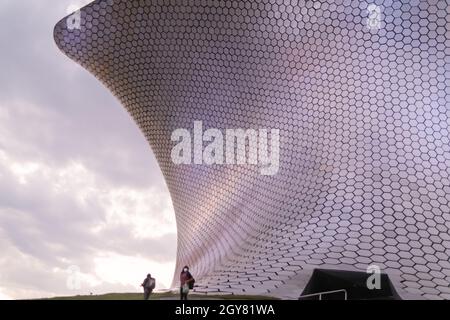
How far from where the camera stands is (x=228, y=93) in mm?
13531

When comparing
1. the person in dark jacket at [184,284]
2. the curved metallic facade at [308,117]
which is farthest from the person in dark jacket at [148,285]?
the curved metallic facade at [308,117]

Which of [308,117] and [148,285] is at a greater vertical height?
[308,117]

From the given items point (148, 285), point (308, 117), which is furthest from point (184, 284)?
point (308, 117)

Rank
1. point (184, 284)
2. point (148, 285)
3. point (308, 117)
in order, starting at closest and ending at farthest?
point (184, 284)
point (148, 285)
point (308, 117)

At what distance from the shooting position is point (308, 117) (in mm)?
12203

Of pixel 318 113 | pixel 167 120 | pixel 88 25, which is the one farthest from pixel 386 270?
pixel 88 25

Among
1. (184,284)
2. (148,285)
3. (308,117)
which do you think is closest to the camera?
(184,284)

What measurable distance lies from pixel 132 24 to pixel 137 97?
2394mm

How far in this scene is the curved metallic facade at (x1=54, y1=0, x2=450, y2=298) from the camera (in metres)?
10.2

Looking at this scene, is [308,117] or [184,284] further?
[308,117]

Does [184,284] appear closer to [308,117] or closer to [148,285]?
[148,285]

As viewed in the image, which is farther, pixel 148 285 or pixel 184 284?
pixel 148 285

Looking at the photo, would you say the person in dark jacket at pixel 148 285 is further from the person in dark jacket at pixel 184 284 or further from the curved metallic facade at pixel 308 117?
the curved metallic facade at pixel 308 117
